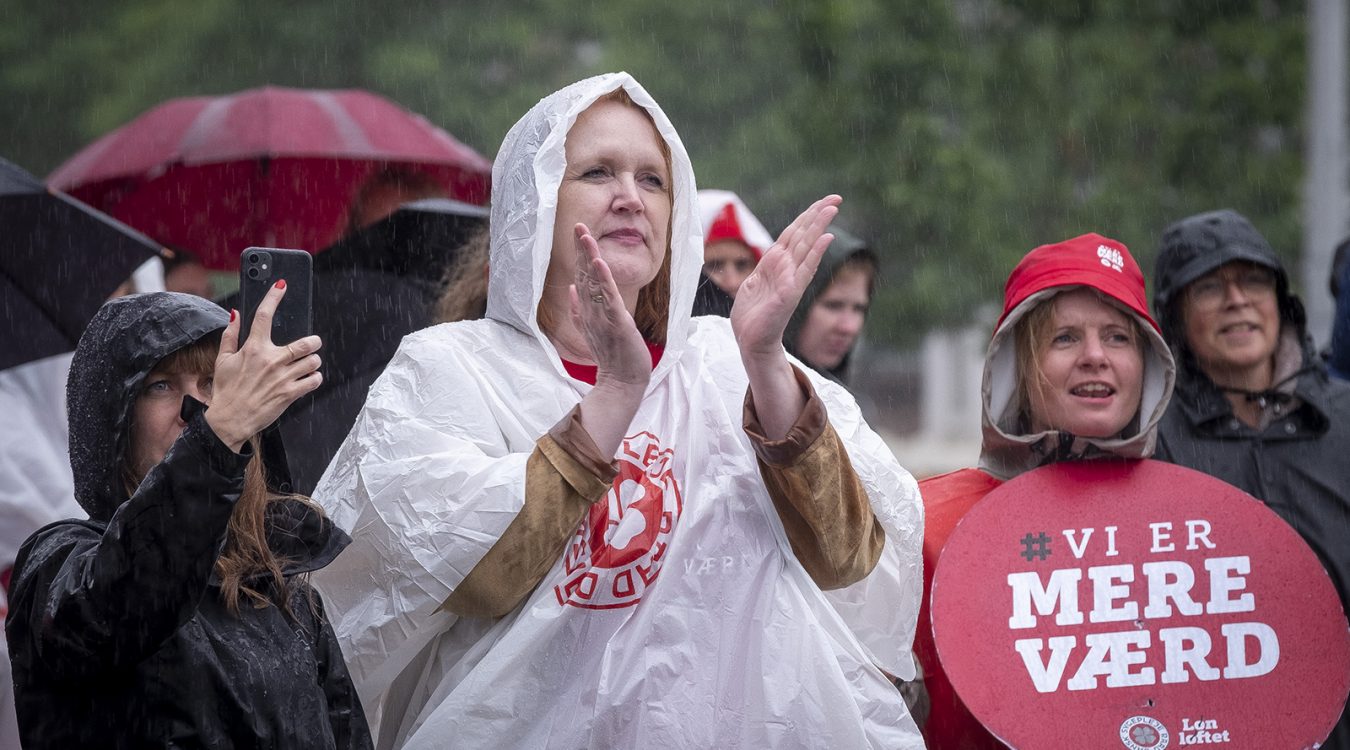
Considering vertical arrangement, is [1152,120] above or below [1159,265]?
above

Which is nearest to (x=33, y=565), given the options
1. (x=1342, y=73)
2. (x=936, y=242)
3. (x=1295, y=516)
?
(x=1295, y=516)

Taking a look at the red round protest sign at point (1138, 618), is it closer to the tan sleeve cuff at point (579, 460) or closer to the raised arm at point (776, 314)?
the raised arm at point (776, 314)

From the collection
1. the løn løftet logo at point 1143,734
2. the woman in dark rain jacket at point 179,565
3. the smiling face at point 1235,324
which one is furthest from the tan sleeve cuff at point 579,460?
the smiling face at point 1235,324

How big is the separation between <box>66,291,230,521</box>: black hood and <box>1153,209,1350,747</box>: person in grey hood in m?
2.49

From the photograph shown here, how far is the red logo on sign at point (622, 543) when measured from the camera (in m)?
2.98

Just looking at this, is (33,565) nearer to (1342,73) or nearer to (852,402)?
(852,402)

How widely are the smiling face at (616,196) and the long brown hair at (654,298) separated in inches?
0.7

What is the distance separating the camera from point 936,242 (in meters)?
12.6

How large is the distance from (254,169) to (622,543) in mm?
3867

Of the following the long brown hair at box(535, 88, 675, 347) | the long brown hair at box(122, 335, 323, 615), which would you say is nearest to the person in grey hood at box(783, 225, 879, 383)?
the long brown hair at box(535, 88, 675, 347)

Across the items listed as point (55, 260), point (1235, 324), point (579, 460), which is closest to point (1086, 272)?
point (1235, 324)

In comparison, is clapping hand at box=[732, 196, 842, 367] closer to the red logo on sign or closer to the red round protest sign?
the red logo on sign

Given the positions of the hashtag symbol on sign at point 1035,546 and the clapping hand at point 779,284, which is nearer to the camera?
the clapping hand at point 779,284

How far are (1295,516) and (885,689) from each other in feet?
4.97
